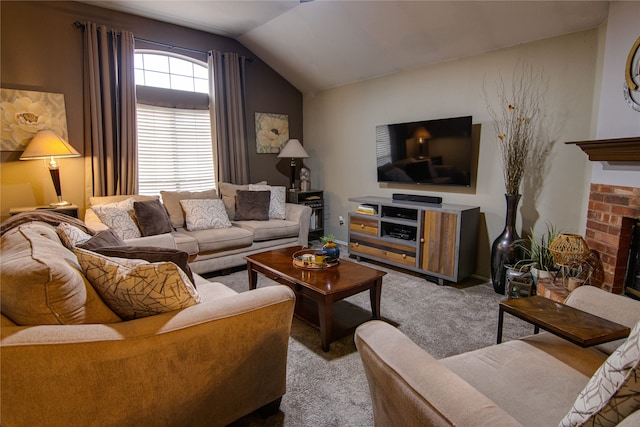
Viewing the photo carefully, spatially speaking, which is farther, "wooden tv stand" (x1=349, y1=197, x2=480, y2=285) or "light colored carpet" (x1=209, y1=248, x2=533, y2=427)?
"wooden tv stand" (x1=349, y1=197, x2=480, y2=285)

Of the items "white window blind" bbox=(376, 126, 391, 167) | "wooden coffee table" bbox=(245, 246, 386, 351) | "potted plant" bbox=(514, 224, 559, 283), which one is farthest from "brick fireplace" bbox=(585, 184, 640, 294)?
"white window blind" bbox=(376, 126, 391, 167)

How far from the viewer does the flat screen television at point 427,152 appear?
3.50 meters

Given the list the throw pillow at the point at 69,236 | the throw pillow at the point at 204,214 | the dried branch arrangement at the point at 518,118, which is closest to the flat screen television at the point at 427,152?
the dried branch arrangement at the point at 518,118

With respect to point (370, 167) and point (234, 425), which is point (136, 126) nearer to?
point (370, 167)

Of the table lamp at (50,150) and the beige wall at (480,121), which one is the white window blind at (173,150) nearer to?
the table lamp at (50,150)

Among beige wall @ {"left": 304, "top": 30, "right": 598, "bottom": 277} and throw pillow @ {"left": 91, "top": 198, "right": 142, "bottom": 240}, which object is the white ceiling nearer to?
beige wall @ {"left": 304, "top": 30, "right": 598, "bottom": 277}

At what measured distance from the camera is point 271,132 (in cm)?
527

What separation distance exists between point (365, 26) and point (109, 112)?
2890mm

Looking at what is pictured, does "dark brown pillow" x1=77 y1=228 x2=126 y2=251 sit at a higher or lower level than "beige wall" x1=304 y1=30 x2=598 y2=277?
lower

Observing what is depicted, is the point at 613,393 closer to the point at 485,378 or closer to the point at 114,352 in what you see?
the point at 485,378

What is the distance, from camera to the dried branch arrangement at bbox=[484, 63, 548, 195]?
3.09 meters

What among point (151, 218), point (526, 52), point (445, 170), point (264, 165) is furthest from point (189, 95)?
point (526, 52)

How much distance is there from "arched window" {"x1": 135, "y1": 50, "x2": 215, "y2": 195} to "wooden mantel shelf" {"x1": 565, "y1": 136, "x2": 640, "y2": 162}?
13.4 feet

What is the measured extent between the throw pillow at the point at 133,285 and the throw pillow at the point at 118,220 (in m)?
2.09
